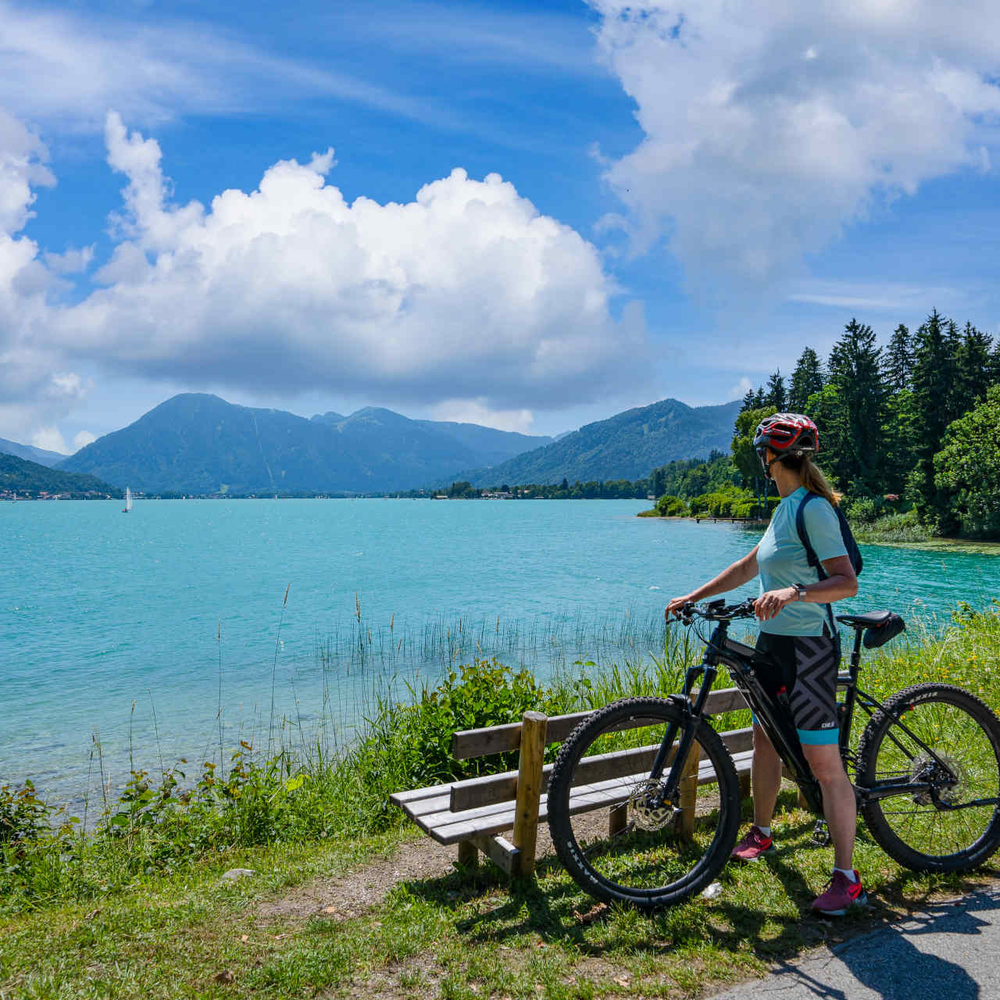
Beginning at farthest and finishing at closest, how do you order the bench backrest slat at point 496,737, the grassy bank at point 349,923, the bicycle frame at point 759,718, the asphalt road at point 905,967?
the bench backrest slat at point 496,737
the bicycle frame at point 759,718
the grassy bank at point 349,923
the asphalt road at point 905,967

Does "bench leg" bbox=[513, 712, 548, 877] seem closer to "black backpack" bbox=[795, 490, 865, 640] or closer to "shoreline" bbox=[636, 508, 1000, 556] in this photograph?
"black backpack" bbox=[795, 490, 865, 640]

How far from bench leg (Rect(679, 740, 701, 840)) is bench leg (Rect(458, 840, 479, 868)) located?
1273mm

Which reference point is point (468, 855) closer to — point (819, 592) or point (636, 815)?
point (636, 815)

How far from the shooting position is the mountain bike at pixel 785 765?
3.95 metres

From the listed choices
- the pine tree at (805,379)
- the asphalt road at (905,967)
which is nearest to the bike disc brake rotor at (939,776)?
the asphalt road at (905,967)

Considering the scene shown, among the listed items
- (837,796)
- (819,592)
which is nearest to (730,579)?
(819,592)

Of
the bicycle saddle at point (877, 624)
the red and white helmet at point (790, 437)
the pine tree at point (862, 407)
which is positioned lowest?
the bicycle saddle at point (877, 624)

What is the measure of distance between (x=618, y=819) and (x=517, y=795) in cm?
81

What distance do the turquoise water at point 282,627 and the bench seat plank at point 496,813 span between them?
6086 millimetres

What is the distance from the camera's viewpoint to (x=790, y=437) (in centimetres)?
398

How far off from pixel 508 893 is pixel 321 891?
114cm

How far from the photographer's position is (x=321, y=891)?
4.50 m

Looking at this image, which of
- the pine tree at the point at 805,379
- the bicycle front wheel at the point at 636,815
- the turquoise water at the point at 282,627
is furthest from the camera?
the pine tree at the point at 805,379

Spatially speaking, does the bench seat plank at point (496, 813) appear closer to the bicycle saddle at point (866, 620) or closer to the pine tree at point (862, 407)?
the bicycle saddle at point (866, 620)
